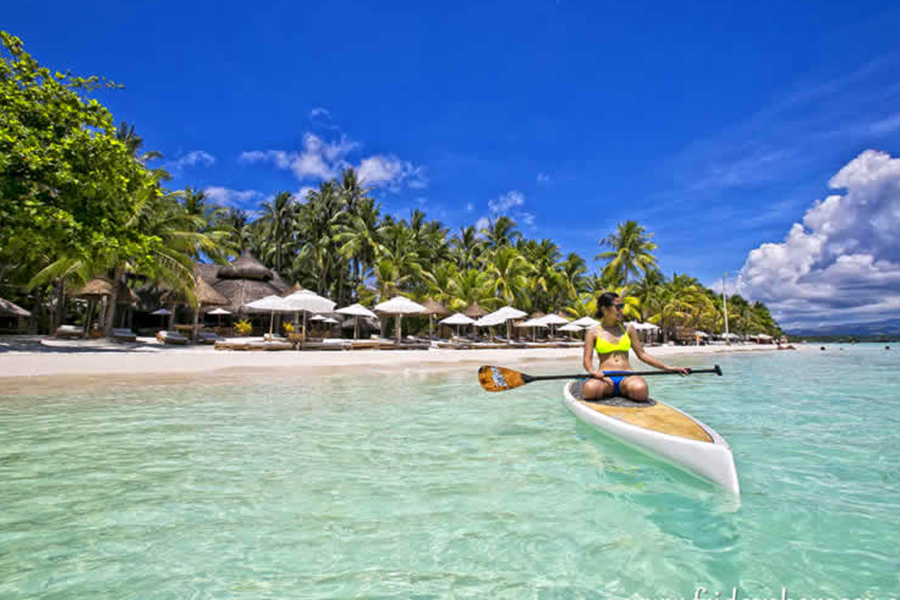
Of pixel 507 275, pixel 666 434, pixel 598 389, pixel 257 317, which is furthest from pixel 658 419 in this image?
pixel 257 317

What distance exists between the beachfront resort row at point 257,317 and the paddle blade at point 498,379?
14.9 m

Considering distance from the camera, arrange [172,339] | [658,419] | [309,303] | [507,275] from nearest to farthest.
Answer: [658,419] < [309,303] < [172,339] < [507,275]

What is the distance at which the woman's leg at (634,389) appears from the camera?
504 cm

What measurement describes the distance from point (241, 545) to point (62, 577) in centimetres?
85

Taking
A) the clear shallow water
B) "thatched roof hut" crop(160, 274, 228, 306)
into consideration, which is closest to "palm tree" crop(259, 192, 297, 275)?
"thatched roof hut" crop(160, 274, 228, 306)

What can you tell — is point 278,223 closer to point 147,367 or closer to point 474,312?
point 474,312

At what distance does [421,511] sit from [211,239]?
97.6 feet

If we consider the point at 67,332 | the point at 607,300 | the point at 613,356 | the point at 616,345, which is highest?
the point at 607,300

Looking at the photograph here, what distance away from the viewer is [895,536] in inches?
112

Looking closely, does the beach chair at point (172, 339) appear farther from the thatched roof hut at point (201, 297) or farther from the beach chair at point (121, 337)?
the thatched roof hut at point (201, 297)

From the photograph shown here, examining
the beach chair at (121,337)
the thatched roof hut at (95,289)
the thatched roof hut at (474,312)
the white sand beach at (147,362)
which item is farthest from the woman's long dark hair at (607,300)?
the thatched roof hut at (474,312)

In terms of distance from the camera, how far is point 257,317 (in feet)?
107

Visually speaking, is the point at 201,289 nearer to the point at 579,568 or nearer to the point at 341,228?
the point at 341,228

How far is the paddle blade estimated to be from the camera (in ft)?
20.3
